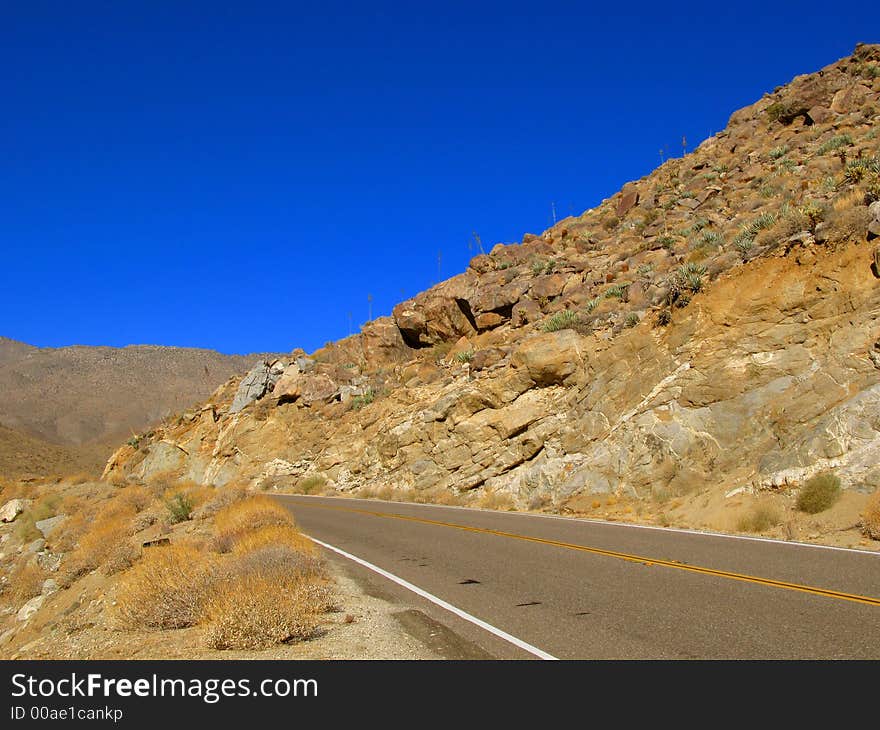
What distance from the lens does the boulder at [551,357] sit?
79.5 ft

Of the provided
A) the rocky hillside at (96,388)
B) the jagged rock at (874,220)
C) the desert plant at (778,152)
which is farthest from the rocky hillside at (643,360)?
the rocky hillside at (96,388)

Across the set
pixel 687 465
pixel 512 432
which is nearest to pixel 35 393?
pixel 512 432

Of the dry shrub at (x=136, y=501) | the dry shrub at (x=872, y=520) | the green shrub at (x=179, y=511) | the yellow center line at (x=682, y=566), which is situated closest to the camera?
the yellow center line at (x=682, y=566)

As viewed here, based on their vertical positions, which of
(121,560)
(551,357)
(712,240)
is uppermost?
(712,240)

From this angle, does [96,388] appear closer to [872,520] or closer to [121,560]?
[121,560]

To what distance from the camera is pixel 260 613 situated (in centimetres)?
632

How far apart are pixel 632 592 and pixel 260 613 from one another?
455cm

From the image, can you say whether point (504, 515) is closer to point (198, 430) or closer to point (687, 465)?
point (687, 465)

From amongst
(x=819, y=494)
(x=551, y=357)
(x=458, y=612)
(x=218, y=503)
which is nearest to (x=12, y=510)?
(x=218, y=503)

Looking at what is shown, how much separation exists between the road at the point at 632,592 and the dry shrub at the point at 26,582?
9.31 metres

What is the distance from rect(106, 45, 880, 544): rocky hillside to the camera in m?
15.9

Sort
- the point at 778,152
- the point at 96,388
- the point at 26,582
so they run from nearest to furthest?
the point at 26,582 → the point at 778,152 → the point at 96,388

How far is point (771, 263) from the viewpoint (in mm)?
18812

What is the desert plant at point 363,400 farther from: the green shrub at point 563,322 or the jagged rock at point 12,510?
the jagged rock at point 12,510
